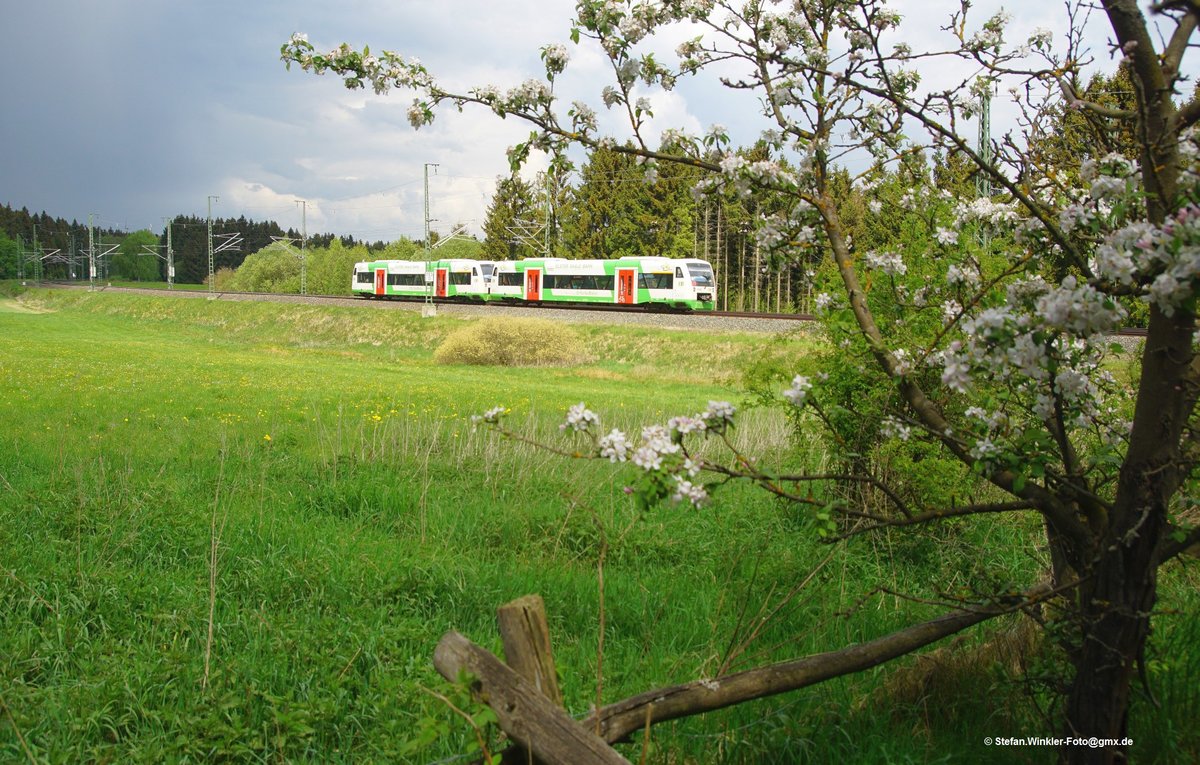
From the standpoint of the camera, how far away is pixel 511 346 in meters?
36.0

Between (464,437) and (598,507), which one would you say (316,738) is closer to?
(598,507)

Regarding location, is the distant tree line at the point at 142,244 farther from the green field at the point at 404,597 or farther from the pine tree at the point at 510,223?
the green field at the point at 404,597

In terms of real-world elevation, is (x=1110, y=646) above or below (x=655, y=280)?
below

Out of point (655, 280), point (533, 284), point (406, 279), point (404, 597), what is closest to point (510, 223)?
point (406, 279)

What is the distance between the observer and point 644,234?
55.8 metres

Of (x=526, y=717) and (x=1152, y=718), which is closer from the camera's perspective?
(x=526, y=717)

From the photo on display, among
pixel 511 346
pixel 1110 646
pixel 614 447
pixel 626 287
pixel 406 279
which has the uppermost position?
pixel 406 279

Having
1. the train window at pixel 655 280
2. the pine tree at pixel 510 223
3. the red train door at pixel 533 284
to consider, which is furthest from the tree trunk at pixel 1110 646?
the pine tree at pixel 510 223

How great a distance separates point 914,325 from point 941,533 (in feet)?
6.31

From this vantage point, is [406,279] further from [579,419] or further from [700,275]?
[579,419]

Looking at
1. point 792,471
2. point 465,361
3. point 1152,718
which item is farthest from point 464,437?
point 465,361

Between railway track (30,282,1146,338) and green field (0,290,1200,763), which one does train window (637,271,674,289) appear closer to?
railway track (30,282,1146,338)

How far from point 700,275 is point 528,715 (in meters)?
40.3

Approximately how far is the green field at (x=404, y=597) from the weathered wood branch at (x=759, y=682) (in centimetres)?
16
